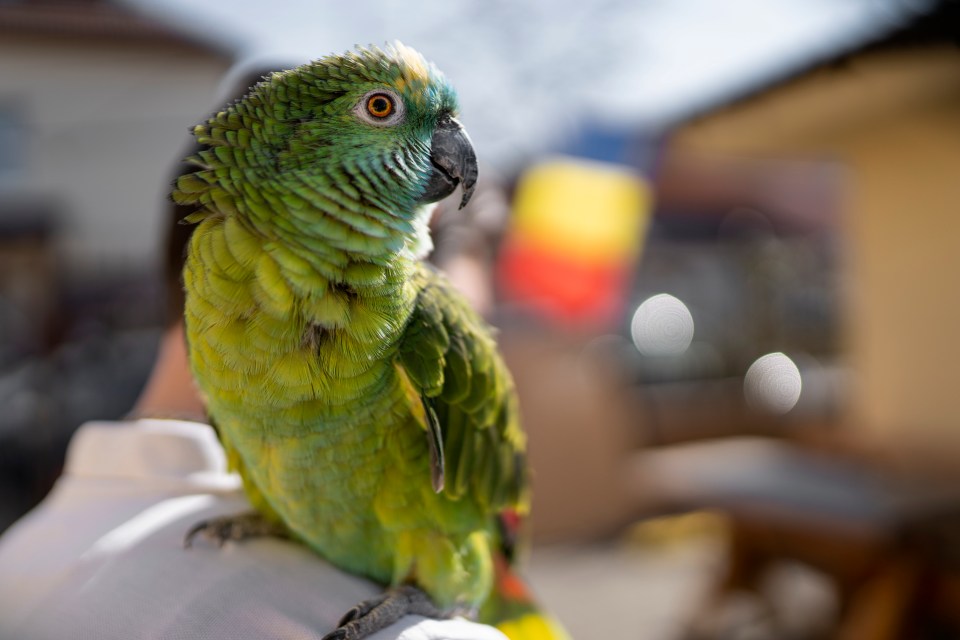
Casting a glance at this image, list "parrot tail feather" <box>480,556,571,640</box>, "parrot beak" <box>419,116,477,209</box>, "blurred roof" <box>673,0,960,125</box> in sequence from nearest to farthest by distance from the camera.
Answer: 1. "parrot beak" <box>419,116,477,209</box>
2. "parrot tail feather" <box>480,556,571,640</box>
3. "blurred roof" <box>673,0,960,125</box>

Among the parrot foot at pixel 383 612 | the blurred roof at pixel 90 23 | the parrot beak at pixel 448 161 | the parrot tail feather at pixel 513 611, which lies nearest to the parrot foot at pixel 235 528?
the parrot foot at pixel 383 612

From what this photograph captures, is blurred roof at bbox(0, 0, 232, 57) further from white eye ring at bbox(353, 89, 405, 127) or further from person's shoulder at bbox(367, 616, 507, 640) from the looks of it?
person's shoulder at bbox(367, 616, 507, 640)

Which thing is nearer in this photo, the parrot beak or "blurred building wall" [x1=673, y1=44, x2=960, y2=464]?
the parrot beak

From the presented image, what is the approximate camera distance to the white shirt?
0.78 metres

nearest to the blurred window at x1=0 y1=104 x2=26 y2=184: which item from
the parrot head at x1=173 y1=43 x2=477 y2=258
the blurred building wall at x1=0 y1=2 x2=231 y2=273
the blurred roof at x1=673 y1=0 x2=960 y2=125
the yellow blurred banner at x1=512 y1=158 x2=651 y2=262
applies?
the blurred building wall at x1=0 y1=2 x2=231 y2=273

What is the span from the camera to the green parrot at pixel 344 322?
33.4 inches

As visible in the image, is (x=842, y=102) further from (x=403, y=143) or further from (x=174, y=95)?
(x=174, y=95)

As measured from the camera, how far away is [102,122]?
30.1 ft

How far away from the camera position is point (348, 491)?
96 centimetres

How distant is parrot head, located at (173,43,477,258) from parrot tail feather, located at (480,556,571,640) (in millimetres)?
673

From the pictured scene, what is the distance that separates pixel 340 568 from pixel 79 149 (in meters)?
10.0

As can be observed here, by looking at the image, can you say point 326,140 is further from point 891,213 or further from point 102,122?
point 102,122

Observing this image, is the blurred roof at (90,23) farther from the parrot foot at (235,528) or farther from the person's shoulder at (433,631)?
the person's shoulder at (433,631)

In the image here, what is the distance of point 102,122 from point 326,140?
9.86 m
